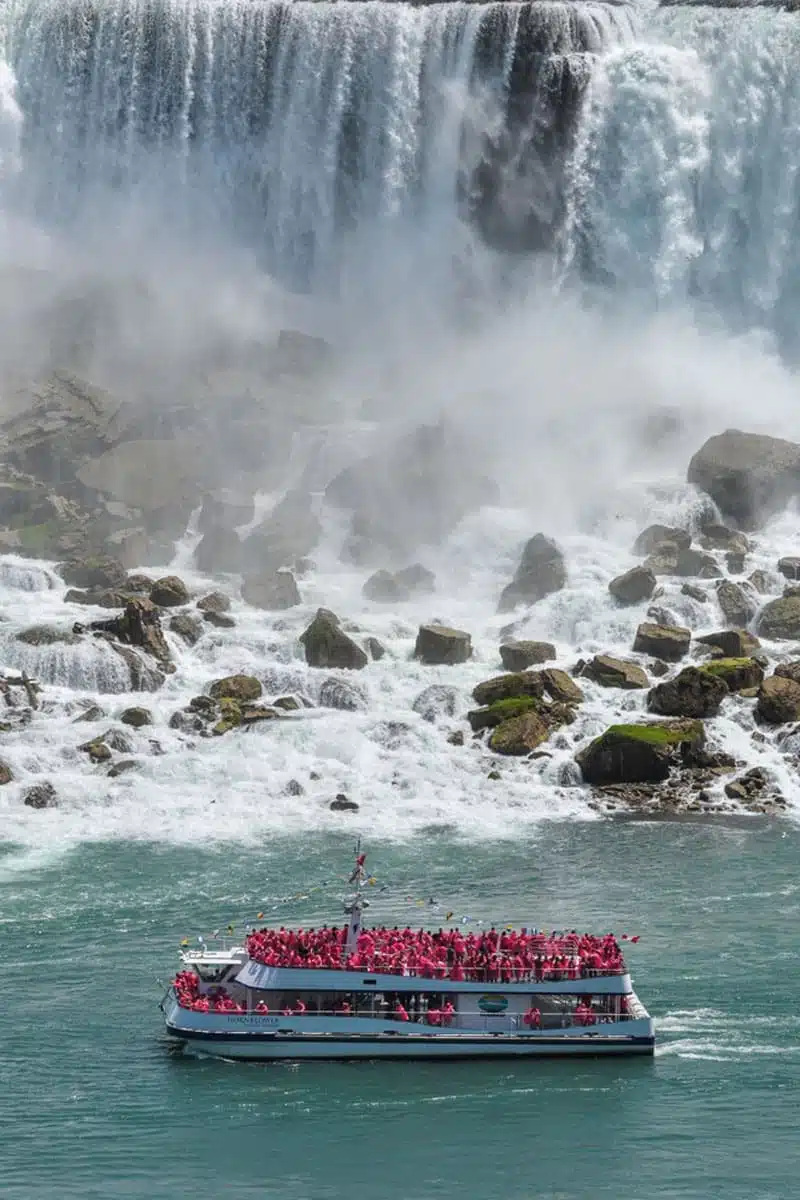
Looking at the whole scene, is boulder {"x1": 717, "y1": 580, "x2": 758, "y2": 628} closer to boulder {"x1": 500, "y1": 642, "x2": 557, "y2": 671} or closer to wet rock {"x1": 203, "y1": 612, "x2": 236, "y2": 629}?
boulder {"x1": 500, "y1": 642, "x2": 557, "y2": 671}

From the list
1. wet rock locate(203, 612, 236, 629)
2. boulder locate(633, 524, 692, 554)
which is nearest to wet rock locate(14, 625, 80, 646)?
wet rock locate(203, 612, 236, 629)

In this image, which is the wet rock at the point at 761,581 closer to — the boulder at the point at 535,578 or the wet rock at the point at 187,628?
the boulder at the point at 535,578

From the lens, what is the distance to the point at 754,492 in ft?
330

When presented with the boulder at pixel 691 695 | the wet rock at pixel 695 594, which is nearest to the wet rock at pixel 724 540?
the wet rock at pixel 695 594

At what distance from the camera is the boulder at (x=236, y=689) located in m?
83.2

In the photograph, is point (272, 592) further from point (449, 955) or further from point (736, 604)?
point (449, 955)

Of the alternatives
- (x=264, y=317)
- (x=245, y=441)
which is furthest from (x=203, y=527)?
(x=264, y=317)

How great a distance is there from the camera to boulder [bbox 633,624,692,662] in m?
86.4

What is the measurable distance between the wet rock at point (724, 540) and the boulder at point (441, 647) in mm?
16821

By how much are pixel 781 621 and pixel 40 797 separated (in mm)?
36242

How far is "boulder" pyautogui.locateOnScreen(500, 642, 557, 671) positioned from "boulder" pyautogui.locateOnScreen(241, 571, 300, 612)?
12.8 m

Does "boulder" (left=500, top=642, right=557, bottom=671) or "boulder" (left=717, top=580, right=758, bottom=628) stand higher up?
"boulder" (left=717, top=580, right=758, bottom=628)

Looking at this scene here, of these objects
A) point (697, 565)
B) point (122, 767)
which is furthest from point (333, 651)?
point (697, 565)

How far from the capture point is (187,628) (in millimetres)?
89250
